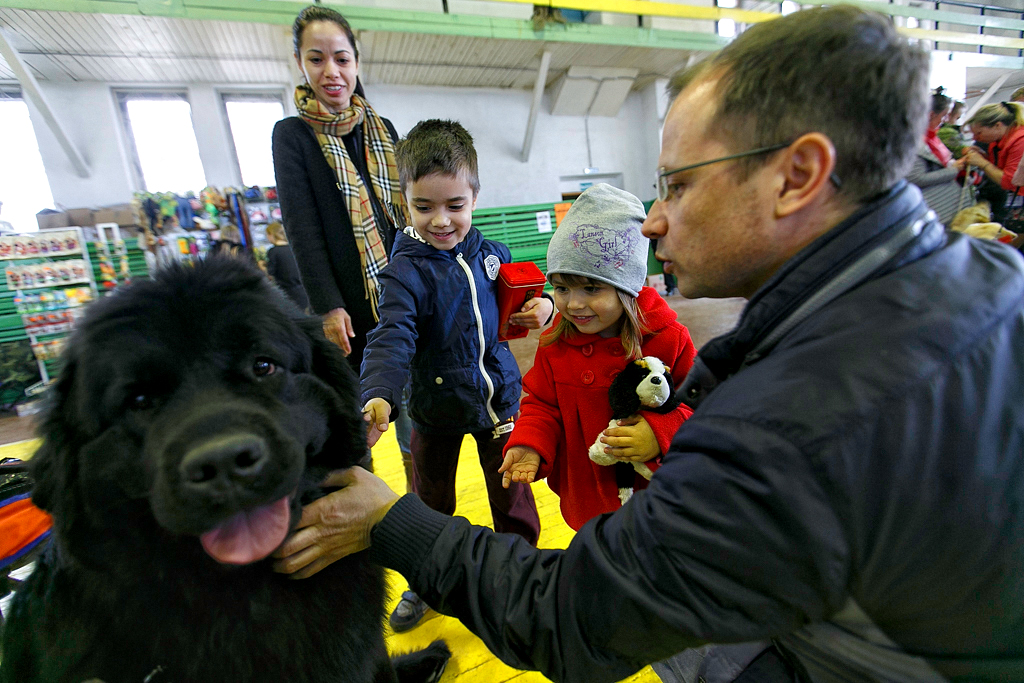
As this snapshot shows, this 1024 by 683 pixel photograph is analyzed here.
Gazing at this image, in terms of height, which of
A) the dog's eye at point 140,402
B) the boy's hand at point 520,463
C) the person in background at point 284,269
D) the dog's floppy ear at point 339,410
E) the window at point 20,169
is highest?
the window at point 20,169

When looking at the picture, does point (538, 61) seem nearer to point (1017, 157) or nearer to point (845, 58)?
point (1017, 157)

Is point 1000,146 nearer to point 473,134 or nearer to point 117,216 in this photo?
point 473,134

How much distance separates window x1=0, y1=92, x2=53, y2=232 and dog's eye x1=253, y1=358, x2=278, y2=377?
8.07m

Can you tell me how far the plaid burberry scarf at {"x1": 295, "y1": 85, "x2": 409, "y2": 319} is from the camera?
73.0 inches

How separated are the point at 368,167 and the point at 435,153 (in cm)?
59

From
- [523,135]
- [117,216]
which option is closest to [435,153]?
[117,216]

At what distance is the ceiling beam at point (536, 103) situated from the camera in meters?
8.12

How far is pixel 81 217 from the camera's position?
6.79 m

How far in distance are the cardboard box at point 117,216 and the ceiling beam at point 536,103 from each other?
23.2 feet

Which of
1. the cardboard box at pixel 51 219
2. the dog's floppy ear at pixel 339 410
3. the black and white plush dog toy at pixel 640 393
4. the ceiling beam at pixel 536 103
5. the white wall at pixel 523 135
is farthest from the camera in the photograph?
the white wall at pixel 523 135

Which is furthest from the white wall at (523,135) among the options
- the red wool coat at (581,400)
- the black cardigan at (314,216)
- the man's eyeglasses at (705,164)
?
the man's eyeglasses at (705,164)

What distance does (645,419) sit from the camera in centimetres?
129

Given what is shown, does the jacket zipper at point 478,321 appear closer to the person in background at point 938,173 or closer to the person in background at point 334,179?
the person in background at point 334,179

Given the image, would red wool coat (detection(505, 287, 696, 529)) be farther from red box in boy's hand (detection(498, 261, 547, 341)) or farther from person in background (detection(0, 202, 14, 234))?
person in background (detection(0, 202, 14, 234))
